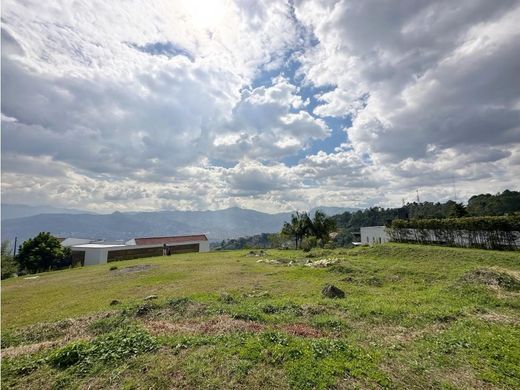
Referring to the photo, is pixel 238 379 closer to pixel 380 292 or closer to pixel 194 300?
pixel 194 300

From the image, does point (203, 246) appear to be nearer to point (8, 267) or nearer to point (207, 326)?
point (8, 267)

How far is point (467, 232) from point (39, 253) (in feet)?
207

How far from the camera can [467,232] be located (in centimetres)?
3066

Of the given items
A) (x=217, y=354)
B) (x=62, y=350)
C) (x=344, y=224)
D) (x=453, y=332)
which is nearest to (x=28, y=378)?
(x=62, y=350)

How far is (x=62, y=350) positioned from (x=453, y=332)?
11632 mm

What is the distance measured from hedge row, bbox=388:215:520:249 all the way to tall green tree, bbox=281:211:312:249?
870 inches

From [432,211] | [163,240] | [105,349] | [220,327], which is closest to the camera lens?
[105,349]

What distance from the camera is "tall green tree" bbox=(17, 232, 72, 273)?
44594mm

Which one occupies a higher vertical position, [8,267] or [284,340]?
[284,340]

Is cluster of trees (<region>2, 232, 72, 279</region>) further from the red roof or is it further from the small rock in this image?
the small rock

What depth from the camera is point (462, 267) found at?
814 inches

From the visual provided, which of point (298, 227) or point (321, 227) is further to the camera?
point (298, 227)

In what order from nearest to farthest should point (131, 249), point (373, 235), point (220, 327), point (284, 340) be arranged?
point (284, 340) < point (220, 327) < point (131, 249) < point (373, 235)

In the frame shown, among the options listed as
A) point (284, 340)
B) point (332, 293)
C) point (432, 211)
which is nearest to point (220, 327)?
point (284, 340)
